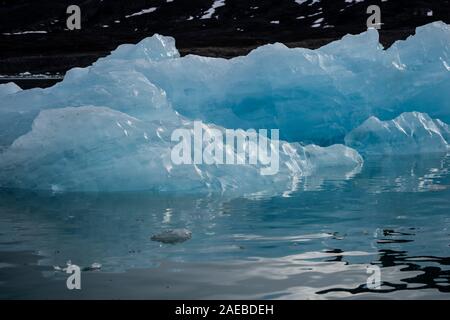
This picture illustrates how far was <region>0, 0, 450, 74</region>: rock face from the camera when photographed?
2307 inches

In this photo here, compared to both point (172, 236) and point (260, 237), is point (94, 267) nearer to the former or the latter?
point (172, 236)

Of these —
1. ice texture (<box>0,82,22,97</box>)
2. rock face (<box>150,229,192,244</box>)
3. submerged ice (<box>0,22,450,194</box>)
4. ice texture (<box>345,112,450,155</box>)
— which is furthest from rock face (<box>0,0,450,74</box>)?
rock face (<box>150,229,192,244</box>)

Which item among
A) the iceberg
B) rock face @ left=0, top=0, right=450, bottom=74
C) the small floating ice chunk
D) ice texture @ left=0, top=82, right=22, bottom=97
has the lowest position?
the small floating ice chunk

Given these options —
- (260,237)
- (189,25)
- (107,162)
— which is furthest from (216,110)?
(189,25)

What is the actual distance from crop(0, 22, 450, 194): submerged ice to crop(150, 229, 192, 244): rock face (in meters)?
3.34

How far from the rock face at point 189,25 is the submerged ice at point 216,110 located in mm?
35612

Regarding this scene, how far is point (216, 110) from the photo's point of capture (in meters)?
16.8

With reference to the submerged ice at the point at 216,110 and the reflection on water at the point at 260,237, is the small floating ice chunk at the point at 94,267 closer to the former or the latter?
the reflection on water at the point at 260,237

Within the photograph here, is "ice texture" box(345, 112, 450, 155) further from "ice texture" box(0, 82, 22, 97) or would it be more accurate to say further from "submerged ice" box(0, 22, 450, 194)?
"ice texture" box(0, 82, 22, 97)

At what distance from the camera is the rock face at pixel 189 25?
5859cm

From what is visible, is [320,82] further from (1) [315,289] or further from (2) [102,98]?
(1) [315,289]

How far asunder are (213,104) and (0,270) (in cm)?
1085

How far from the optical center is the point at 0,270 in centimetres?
623

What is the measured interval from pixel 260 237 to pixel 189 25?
247 ft
